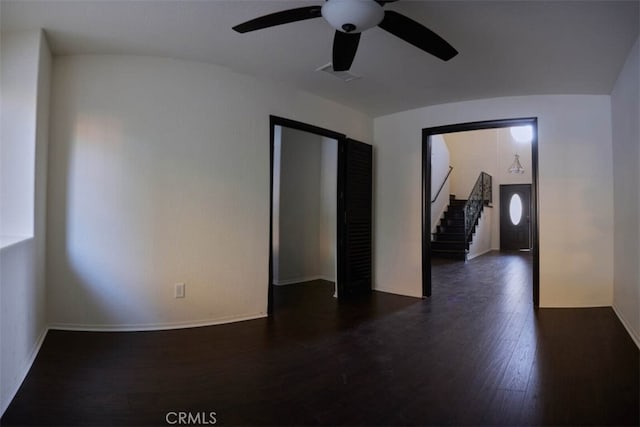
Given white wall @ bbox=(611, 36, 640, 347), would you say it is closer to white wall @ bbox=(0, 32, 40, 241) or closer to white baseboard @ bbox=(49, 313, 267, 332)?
white baseboard @ bbox=(49, 313, 267, 332)

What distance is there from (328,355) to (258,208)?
4.83 ft

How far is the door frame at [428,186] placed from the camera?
3.51 meters

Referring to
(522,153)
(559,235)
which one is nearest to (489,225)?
(522,153)

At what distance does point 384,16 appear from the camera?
168 centimetres

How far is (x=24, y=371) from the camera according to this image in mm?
1945

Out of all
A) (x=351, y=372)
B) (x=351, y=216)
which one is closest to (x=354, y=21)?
(x=351, y=372)

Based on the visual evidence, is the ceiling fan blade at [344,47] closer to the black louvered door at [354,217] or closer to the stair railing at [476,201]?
the black louvered door at [354,217]

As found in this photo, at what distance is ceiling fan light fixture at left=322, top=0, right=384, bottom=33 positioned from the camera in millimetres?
1596

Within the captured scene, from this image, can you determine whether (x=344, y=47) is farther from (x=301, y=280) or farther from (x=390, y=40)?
(x=301, y=280)

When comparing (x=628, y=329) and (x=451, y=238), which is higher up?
(x=451, y=238)

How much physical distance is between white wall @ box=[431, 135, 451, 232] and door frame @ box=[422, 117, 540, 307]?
3.95 m

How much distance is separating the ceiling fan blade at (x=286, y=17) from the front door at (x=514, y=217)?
954 centimetres

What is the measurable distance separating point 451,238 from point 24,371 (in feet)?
24.1

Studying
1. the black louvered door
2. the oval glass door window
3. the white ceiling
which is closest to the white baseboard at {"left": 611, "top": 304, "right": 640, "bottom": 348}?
the white ceiling
